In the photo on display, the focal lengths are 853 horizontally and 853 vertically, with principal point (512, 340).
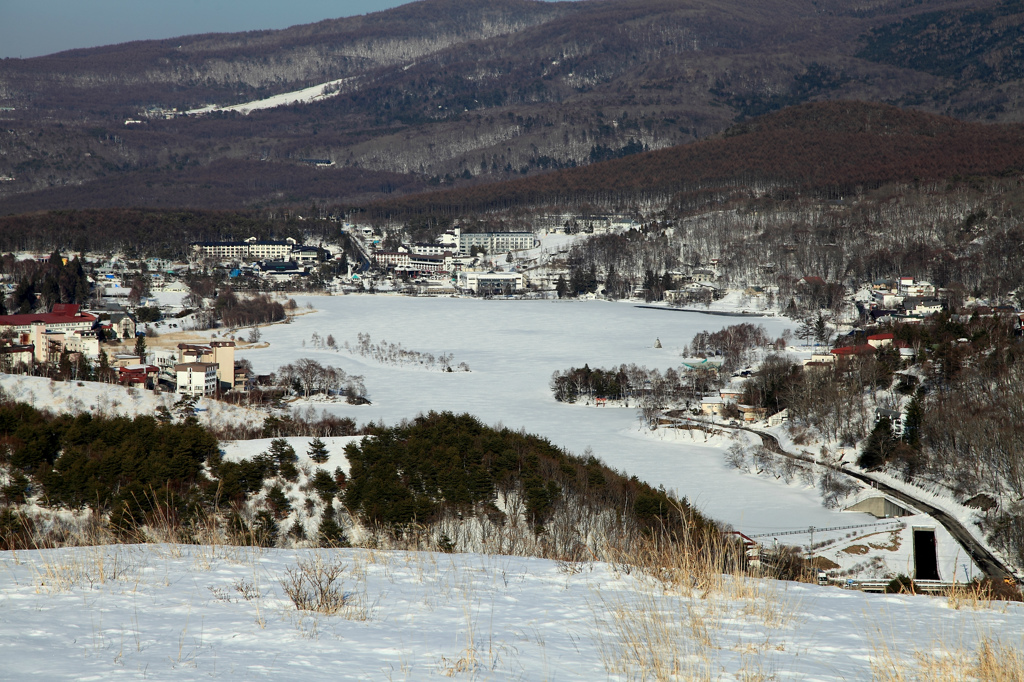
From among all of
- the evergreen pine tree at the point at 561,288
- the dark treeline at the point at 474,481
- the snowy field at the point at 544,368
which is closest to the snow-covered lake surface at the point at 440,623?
the dark treeline at the point at 474,481

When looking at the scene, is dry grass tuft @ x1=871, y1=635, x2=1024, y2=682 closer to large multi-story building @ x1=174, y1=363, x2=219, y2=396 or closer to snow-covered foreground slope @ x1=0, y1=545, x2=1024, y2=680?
snow-covered foreground slope @ x1=0, y1=545, x2=1024, y2=680

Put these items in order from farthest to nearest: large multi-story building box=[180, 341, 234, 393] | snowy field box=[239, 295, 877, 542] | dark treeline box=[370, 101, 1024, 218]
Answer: dark treeline box=[370, 101, 1024, 218]
large multi-story building box=[180, 341, 234, 393]
snowy field box=[239, 295, 877, 542]

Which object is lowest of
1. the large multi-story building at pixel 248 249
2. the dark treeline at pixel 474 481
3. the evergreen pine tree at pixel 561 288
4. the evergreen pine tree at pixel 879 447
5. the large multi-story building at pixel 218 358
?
the evergreen pine tree at pixel 879 447

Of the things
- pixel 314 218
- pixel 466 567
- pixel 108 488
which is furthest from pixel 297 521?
pixel 314 218

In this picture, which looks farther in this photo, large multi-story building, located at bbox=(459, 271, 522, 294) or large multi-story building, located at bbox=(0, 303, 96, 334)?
large multi-story building, located at bbox=(459, 271, 522, 294)

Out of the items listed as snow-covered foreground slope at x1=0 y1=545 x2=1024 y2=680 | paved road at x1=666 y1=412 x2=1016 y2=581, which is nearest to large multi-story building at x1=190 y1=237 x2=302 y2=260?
paved road at x1=666 y1=412 x2=1016 y2=581

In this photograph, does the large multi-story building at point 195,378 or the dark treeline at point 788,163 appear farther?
the dark treeline at point 788,163

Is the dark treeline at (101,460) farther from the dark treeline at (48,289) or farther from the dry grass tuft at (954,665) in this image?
the dark treeline at (48,289)

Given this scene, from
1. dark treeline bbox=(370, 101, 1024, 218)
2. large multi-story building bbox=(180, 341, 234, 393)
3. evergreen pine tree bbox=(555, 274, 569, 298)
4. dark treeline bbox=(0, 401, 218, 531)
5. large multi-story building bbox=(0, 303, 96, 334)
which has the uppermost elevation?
dark treeline bbox=(370, 101, 1024, 218)
